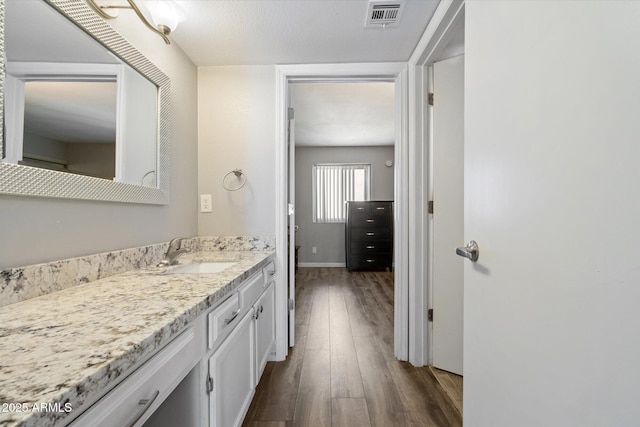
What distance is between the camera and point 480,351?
2.70 ft

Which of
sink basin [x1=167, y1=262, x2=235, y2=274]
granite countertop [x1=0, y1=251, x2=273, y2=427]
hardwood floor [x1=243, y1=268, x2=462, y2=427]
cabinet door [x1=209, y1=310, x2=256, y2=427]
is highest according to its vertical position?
granite countertop [x1=0, y1=251, x2=273, y2=427]

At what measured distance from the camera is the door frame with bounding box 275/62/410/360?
181 cm

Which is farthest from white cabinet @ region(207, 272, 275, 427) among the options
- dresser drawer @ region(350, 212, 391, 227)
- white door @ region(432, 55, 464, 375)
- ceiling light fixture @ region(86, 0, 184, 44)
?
dresser drawer @ region(350, 212, 391, 227)

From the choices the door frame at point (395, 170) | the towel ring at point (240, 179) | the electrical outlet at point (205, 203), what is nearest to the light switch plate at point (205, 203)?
the electrical outlet at point (205, 203)

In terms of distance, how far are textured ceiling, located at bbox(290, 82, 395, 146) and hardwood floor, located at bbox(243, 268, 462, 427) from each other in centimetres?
214

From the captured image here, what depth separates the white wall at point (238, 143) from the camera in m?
1.87

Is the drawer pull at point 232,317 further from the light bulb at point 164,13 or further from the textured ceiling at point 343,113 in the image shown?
the textured ceiling at point 343,113

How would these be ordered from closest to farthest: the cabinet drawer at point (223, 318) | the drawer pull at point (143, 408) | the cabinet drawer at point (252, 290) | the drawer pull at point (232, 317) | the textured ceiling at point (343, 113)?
the drawer pull at point (143, 408)
the cabinet drawer at point (223, 318)
the drawer pull at point (232, 317)
the cabinet drawer at point (252, 290)
the textured ceiling at point (343, 113)

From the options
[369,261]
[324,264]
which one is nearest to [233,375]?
[369,261]

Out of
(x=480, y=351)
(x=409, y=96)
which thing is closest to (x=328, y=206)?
(x=409, y=96)

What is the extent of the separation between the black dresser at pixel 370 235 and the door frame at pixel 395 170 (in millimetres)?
2798

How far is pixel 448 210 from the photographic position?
1.67m

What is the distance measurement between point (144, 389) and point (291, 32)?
5.76 feet

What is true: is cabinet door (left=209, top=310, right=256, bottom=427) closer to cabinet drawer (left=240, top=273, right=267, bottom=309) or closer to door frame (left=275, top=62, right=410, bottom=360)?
cabinet drawer (left=240, top=273, right=267, bottom=309)
